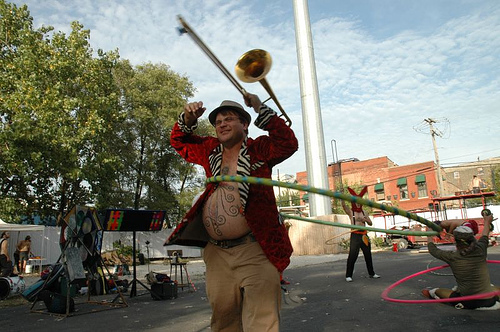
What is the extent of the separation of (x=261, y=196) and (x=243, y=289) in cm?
74

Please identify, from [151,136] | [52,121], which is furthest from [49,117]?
[151,136]

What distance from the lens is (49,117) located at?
20.1 meters

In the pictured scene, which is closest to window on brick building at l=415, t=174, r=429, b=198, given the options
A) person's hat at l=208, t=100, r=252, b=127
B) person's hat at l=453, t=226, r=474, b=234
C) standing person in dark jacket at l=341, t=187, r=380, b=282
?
standing person in dark jacket at l=341, t=187, r=380, b=282

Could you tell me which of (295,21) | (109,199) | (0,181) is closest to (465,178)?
(295,21)

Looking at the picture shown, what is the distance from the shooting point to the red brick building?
53125mm

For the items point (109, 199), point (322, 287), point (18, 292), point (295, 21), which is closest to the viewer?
point (322, 287)

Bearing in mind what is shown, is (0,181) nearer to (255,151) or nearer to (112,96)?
(112,96)

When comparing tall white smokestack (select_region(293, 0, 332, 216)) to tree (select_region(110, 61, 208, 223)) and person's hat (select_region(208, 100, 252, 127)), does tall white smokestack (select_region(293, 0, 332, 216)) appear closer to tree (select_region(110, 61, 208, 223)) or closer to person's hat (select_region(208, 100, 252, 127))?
tree (select_region(110, 61, 208, 223))

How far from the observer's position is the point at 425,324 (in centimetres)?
537

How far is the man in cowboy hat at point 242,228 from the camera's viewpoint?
119 inches

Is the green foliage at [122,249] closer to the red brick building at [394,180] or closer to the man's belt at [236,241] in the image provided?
the man's belt at [236,241]

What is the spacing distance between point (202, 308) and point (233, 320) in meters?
4.89

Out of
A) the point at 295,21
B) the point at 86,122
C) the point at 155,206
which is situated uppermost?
the point at 295,21

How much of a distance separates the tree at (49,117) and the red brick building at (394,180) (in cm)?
3542
